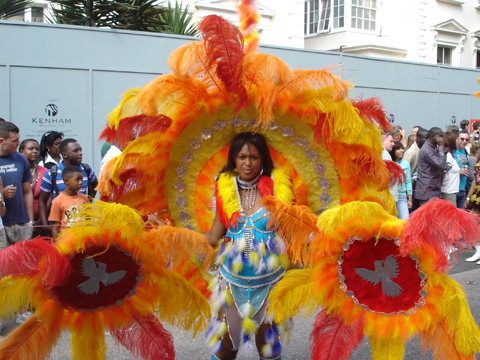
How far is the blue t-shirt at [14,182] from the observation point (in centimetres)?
420

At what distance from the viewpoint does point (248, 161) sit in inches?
113

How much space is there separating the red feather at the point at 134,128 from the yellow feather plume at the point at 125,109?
0.10 feet

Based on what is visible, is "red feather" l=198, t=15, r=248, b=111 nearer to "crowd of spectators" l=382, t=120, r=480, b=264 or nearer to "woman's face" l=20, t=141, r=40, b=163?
"woman's face" l=20, t=141, r=40, b=163

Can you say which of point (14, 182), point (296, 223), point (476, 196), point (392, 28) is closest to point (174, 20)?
point (14, 182)

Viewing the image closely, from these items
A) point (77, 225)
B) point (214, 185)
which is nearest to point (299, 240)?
point (214, 185)

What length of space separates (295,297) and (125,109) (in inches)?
58.8

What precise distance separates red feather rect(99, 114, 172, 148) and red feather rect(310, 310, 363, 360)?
4.99 feet

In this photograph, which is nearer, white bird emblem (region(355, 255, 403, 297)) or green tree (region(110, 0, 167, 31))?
white bird emblem (region(355, 255, 403, 297))

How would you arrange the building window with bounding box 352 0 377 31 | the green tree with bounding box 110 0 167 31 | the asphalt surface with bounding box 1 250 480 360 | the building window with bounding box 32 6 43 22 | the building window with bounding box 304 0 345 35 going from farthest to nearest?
the building window with bounding box 304 0 345 35 → the building window with bounding box 352 0 377 31 → the building window with bounding box 32 6 43 22 → the green tree with bounding box 110 0 167 31 → the asphalt surface with bounding box 1 250 480 360

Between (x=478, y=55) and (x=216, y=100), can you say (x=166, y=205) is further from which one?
(x=478, y=55)

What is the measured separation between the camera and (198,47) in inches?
102

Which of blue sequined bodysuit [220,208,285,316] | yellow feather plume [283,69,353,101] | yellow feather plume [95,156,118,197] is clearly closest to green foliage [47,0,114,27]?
yellow feather plume [95,156,118,197]

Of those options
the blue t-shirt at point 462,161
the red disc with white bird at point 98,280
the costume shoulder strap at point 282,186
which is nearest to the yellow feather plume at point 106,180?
the red disc with white bird at point 98,280

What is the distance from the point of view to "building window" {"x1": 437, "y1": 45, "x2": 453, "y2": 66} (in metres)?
17.1
